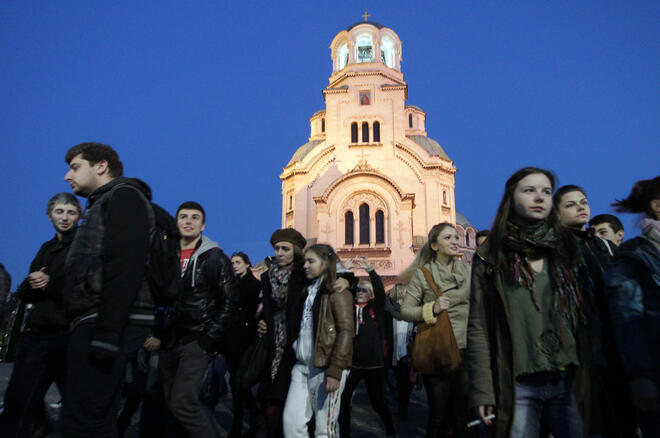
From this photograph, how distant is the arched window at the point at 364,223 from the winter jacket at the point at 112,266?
25743 millimetres

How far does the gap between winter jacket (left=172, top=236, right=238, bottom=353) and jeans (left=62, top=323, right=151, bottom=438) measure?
1319 mm

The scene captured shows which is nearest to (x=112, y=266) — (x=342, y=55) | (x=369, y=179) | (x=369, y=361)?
(x=369, y=361)

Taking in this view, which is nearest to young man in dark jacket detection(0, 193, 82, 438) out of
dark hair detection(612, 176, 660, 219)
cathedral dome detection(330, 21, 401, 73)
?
dark hair detection(612, 176, 660, 219)

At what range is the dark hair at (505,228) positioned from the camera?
279cm

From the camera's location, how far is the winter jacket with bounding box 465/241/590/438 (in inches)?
99.8

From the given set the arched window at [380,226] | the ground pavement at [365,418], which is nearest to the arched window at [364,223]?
the arched window at [380,226]

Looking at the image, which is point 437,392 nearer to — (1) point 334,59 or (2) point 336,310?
(2) point 336,310

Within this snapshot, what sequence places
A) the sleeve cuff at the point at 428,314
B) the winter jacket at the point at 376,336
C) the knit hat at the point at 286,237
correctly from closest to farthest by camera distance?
the sleeve cuff at the point at 428,314
the knit hat at the point at 286,237
the winter jacket at the point at 376,336

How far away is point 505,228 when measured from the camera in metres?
2.88

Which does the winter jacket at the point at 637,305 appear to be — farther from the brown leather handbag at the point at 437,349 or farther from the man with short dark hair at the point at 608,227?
A: the man with short dark hair at the point at 608,227

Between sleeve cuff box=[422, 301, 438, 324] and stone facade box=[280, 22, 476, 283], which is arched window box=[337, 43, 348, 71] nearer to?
stone facade box=[280, 22, 476, 283]

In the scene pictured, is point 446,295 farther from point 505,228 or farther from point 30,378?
point 30,378

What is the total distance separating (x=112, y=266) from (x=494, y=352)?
218 cm

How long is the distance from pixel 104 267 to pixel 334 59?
117 feet
